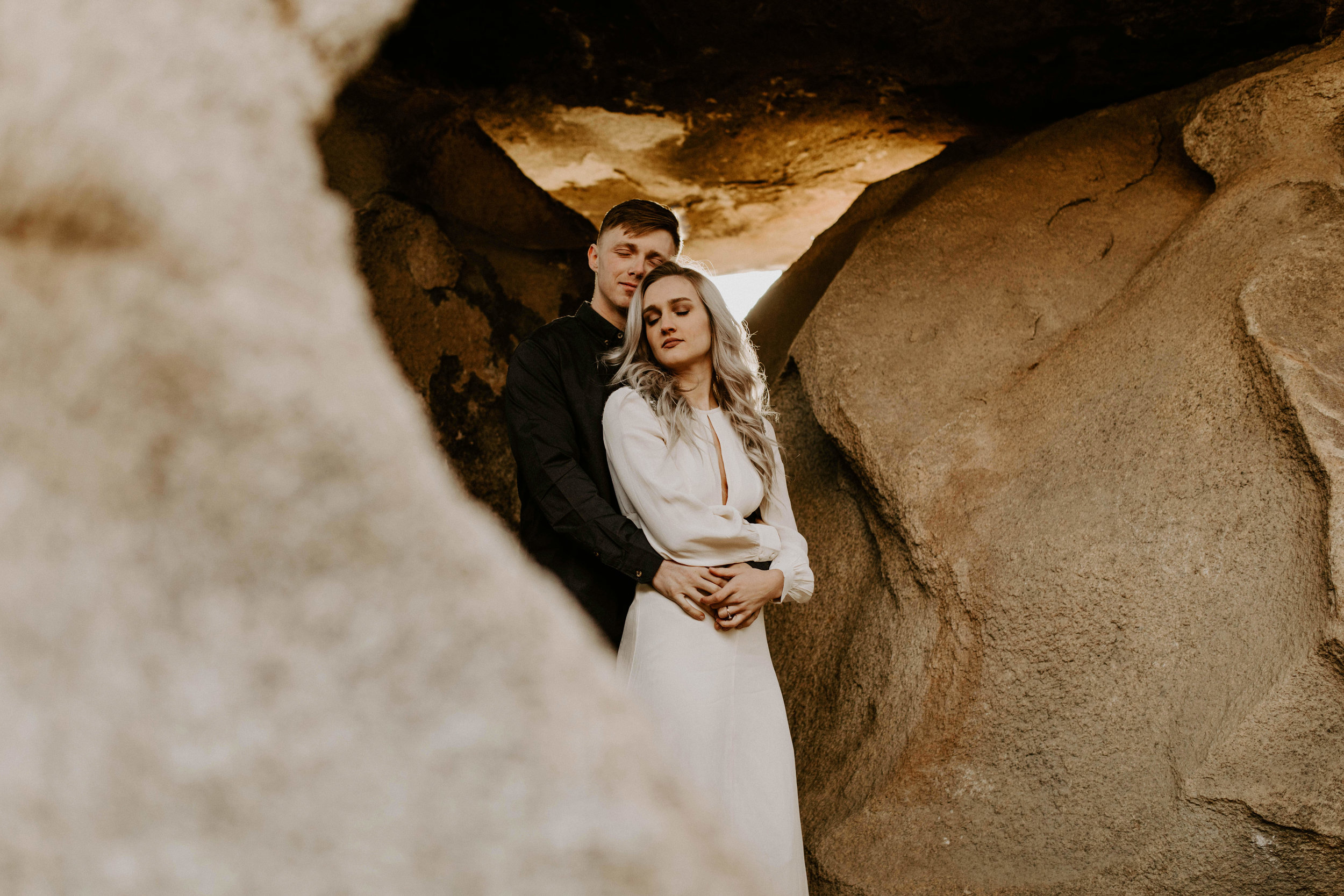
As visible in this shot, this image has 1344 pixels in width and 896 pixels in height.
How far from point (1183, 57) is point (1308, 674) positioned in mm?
1886

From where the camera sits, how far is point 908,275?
9.09 ft

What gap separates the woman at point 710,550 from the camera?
5.59 feet

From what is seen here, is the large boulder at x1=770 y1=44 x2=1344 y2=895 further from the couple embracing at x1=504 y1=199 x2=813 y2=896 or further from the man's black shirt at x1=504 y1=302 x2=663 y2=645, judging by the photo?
the man's black shirt at x1=504 y1=302 x2=663 y2=645

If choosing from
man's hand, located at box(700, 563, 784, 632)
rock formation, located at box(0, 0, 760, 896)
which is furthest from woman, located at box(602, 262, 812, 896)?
rock formation, located at box(0, 0, 760, 896)

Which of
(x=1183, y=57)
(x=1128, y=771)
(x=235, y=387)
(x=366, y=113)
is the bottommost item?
(x=1128, y=771)

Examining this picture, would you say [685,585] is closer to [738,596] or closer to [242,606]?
[738,596]

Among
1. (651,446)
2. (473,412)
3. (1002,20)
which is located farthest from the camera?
(473,412)

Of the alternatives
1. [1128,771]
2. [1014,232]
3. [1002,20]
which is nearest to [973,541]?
[1128,771]

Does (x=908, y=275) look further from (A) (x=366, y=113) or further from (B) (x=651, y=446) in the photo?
(A) (x=366, y=113)

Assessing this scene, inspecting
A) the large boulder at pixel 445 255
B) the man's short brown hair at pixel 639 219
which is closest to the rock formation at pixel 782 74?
the large boulder at pixel 445 255

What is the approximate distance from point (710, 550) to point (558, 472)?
35 cm

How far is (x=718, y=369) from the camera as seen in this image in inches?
79.4

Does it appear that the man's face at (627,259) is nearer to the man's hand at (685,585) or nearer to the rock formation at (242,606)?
the man's hand at (685,585)

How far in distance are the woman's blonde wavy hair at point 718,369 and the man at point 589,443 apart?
116 millimetres
